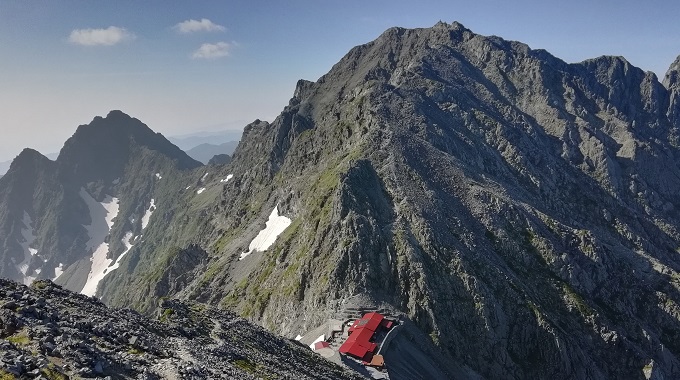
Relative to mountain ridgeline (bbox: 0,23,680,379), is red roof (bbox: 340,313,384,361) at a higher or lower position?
lower

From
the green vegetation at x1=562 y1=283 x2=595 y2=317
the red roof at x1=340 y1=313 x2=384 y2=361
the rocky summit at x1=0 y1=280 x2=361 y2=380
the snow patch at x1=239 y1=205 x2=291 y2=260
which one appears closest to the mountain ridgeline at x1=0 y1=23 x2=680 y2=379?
the green vegetation at x1=562 y1=283 x2=595 y2=317

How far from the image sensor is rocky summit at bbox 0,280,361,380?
31609mm

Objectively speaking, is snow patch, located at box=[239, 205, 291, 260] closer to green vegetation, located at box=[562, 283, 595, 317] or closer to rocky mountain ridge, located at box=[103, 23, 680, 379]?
rocky mountain ridge, located at box=[103, 23, 680, 379]

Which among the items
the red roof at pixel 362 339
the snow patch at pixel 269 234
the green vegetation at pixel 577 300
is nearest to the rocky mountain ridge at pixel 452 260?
the green vegetation at pixel 577 300

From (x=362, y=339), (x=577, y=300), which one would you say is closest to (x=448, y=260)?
(x=577, y=300)

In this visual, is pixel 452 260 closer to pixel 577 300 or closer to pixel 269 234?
pixel 577 300

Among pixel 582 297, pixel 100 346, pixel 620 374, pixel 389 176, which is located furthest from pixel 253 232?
pixel 100 346

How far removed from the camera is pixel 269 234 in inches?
6029

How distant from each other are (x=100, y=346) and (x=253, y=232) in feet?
413

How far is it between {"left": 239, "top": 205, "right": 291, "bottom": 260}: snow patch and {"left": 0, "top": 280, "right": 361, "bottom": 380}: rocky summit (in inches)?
3217

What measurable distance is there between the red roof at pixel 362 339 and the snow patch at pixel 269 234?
69.3 metres

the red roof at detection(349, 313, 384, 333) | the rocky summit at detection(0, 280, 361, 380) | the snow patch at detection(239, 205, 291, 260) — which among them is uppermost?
the snow patch at detection(239, 205, 291, 260)

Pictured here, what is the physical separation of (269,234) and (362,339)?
83092 millimetres

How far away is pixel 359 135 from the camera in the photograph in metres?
154
